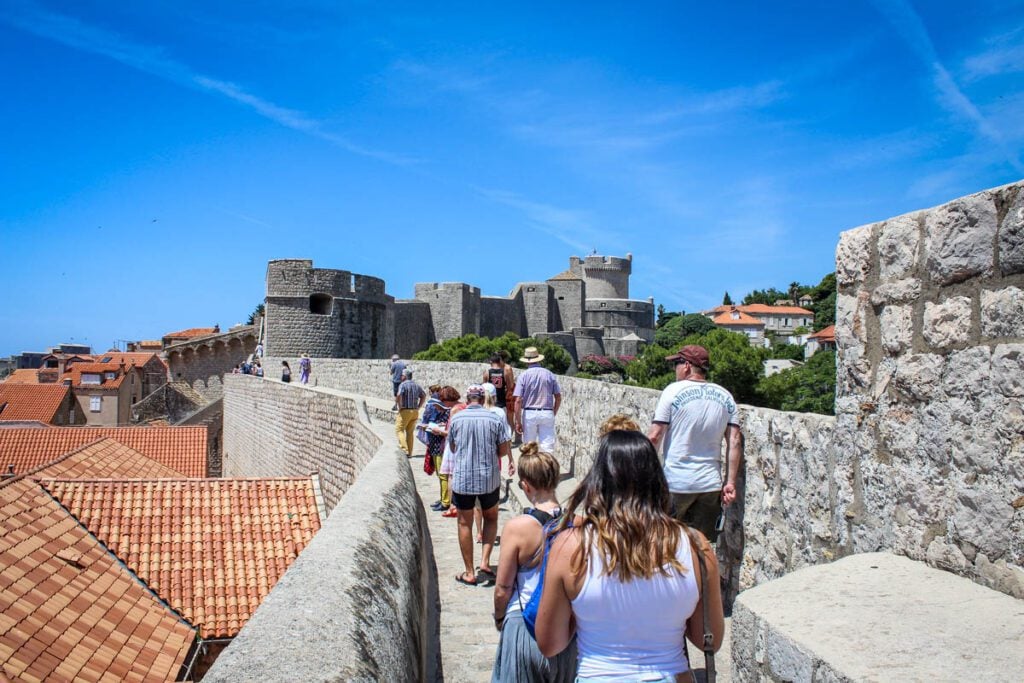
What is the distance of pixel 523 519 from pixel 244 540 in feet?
20.4

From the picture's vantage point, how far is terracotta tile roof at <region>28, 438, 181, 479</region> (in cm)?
995

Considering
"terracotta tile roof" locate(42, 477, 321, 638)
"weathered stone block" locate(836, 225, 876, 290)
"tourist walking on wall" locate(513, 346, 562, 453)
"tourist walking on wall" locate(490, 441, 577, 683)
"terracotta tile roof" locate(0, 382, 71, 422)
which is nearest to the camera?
"tourist walking on wall" locate(490, 441, 577, 683)

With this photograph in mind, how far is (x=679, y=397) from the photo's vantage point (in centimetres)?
377

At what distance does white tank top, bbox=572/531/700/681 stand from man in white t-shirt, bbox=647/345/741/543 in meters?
1.72

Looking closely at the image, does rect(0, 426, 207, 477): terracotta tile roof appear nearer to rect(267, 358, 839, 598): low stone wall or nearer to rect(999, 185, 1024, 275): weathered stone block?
rect(267, 358, 839, 598): low stone wall

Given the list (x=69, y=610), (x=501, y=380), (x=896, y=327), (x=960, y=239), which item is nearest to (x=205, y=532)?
(x=69, y=610)

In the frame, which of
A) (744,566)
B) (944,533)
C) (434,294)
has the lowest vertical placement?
(744,566)

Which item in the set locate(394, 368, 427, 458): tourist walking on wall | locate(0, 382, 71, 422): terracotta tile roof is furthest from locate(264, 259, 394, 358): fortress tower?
locate(394, 368, 427, 458): tourist walking on wall

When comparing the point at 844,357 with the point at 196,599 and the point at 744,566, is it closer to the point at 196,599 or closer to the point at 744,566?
the point at 744,566

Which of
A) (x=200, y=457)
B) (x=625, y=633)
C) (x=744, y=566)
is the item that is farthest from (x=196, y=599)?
(x=200, y=457)

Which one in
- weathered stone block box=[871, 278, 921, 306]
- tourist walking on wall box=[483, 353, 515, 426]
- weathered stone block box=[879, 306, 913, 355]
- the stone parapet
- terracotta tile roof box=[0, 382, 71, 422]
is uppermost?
weathered stone block box=[871, 278, 921, 306]

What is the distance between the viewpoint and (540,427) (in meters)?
7.03

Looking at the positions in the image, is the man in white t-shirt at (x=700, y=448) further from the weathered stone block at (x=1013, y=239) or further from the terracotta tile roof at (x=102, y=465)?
the terracotta tile roof at (x=102, y=465)

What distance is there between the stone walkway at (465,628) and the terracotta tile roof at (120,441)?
1245 cm
